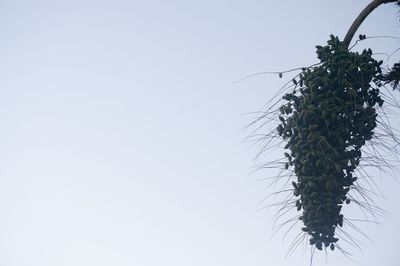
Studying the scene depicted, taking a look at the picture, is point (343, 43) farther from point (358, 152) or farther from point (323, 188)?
point (323, 188)

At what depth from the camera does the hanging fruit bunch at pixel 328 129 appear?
260 centimetres

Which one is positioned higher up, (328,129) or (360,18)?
(360,18)

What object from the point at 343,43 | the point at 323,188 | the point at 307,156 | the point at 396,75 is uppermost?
the point at 343,43

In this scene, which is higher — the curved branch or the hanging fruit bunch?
the curved branch

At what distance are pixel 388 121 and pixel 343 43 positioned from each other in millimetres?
891

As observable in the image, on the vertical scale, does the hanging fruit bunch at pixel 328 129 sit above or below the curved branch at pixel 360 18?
below

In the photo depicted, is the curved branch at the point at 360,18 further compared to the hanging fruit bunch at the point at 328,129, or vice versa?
the curved branch at the point at 360,18

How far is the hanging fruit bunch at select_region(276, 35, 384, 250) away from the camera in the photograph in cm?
260

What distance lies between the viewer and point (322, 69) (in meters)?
2.88

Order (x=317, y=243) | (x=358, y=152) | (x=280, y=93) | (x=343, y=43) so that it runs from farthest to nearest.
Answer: (x=280, y=93) → (x=343, y=43) → (x=358, y=152) → (x=317, y=243)

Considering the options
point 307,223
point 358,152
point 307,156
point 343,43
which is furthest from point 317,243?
point 343,43

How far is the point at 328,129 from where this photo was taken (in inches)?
Result: 107

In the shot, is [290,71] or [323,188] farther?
[290,71]

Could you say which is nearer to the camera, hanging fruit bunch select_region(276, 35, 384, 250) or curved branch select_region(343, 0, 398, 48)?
hanging fruit bunch select_region(276, 35, 384, 250)
